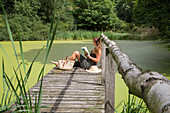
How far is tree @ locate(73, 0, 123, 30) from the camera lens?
14.9 meters

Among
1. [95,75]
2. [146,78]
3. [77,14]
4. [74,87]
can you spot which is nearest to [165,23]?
[95,75]

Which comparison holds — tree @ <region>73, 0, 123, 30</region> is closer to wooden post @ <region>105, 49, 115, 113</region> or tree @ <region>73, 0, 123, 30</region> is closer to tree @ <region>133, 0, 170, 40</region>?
tree @ <region>133, 0, 170, 40</region>

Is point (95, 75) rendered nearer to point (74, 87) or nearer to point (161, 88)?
point (74, 87)

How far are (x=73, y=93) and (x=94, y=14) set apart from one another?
13994mm

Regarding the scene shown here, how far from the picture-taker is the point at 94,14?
48.6 ft

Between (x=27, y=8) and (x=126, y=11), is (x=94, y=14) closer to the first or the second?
(x=27, y=8)

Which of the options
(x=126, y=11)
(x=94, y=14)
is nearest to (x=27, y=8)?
(x=94, y=14)

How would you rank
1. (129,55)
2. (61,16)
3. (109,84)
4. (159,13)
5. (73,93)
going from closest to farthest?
(109,84) → (73,93) → (159,13) → (129,55) → (61,16)

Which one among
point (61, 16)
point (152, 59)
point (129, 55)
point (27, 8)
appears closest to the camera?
point (152, 59)

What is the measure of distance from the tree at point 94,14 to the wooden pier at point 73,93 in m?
12.9

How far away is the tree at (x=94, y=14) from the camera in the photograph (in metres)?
14.9

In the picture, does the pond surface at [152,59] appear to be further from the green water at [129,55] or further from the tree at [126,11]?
the tree at [126,11]

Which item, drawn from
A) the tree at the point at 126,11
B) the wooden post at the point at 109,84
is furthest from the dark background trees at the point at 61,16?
the wooden post at the point at 109,84

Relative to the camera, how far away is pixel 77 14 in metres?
15.7
